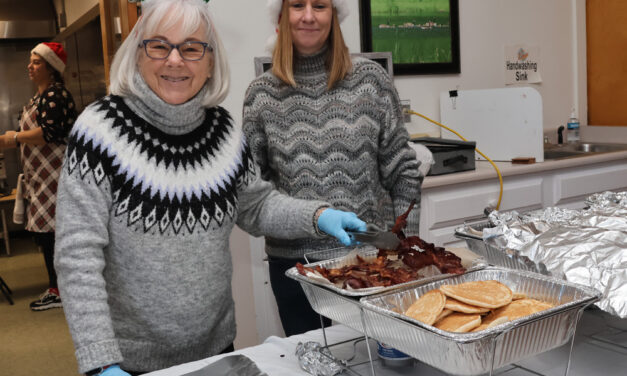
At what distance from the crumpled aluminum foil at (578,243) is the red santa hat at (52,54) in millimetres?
3096

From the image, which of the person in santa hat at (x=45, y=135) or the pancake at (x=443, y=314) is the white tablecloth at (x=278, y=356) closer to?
the pancake at (x=443, y=314)

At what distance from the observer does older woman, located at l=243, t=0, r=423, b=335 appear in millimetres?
1531

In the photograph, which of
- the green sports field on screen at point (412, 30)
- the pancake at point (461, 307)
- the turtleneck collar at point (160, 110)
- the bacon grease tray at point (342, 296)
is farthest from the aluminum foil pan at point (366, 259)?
the green sports field on screen at point (412, 30)

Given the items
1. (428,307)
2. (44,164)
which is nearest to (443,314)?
(428,307)

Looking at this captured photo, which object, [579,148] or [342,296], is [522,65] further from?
[342,296]

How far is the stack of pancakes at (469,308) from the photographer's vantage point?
848 mm

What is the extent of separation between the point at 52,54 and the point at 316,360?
317 centimetres

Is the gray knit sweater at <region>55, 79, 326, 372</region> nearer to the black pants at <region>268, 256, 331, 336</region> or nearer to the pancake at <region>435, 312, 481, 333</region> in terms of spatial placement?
the black pants at <region>268, 256, 331, 336</region>

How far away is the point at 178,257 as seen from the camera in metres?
1.17

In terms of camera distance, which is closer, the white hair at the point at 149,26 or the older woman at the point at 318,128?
the white hair at the point at 149,26

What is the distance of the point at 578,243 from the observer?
116cm

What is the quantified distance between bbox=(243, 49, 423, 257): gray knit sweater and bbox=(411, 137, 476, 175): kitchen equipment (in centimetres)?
81

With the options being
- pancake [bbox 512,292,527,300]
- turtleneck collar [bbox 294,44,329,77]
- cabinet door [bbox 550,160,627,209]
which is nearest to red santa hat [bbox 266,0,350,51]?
turtleneck collar [bbox 294,44,329,77]

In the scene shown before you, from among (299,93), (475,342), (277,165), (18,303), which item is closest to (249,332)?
(277,165)
